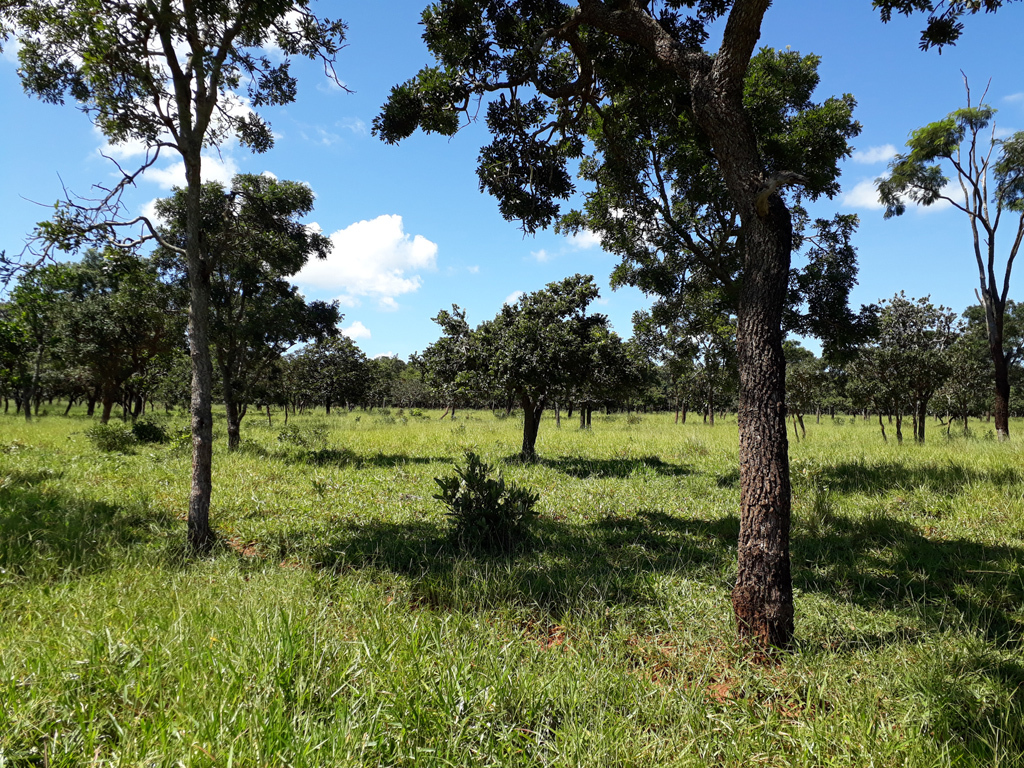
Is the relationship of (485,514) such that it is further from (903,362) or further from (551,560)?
(903,362)

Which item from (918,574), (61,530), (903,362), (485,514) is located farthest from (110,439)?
(903,362)

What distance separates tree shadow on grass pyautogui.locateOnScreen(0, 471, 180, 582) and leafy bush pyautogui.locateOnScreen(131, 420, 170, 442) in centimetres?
830

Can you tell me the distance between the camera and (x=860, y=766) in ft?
7.66

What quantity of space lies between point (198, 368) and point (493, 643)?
5.11 metres

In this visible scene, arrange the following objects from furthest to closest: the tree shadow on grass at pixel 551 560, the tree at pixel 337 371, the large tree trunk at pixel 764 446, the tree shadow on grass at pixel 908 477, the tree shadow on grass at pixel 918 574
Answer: the tree at pixel 337 371 < the tree shadow on grass at pixel 908 477 < the tree shadow on grass at pixel 551 560 < the tree shadow on grass at pixel 918 574 < the large tree trunk at pixel 764 446

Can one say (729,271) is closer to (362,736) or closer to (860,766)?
(860,766)

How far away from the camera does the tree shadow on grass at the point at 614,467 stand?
11.8 m

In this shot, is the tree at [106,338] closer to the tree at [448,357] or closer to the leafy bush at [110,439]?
the leafy bush at [110,439]

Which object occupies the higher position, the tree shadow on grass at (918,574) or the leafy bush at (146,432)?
the leafy bush at (146,432)

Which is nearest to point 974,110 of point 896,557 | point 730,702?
point 896,557

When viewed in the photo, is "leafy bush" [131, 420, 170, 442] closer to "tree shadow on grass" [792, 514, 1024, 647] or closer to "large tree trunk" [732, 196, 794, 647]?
"large tree trunk" [732, 196, 794, 647]

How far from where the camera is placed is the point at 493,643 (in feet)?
10.7

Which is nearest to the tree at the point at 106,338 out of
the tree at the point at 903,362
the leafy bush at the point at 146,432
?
the leafy bush at the point at 146,432

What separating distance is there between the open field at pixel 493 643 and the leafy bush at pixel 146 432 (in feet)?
29.9
